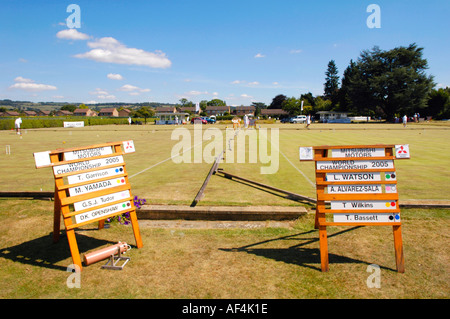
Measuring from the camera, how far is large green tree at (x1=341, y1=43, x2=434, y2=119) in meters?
77.1

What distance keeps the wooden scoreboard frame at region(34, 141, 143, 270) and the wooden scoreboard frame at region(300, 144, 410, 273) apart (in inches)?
121

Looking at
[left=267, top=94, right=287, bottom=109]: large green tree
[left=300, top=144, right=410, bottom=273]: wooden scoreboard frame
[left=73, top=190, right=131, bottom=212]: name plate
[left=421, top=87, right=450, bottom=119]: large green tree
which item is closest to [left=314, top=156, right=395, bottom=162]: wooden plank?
[left=300, top=144, right=410, bottom=273]: wooden scoreboard frame

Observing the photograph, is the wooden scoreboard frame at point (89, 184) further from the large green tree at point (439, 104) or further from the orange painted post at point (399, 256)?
the large green tree at point (439, 104)

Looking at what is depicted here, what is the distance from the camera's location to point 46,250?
189 inches

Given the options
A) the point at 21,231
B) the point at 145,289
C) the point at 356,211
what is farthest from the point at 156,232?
the point at 356,211

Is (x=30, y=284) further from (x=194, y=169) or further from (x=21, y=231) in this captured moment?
(x=194, y=169)

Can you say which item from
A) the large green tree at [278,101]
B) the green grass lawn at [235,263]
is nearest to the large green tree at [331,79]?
the large green tree at [278,101]

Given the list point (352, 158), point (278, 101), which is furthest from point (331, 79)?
point (352, 158)

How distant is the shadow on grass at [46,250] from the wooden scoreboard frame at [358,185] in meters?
3.80

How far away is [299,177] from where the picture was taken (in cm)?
993

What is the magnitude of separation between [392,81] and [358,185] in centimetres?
8901

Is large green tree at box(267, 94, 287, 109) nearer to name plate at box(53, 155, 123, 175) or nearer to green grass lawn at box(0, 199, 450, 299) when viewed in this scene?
green grass lawn at box(0, 199, 450, 299)

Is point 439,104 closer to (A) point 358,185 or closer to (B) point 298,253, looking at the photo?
(A) point 358,185

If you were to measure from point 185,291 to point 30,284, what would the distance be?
212cm
